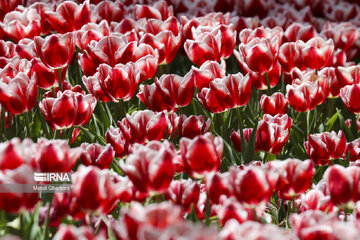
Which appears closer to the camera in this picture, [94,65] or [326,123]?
[94,65]

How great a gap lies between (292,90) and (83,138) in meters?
0.89

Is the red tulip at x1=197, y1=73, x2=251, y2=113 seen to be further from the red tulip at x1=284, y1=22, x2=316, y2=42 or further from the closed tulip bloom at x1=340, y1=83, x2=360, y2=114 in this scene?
the red tulip at x1=284, y1=22, x2=316, y2=42

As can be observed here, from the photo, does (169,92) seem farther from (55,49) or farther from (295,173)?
(295,173)

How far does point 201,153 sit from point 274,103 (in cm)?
85

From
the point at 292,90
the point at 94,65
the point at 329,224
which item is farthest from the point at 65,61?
the point at 329,224

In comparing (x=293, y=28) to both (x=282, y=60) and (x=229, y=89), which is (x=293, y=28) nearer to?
(x=282, y=60)

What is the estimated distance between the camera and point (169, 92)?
1.93m

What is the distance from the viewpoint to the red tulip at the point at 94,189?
1188 millimetres

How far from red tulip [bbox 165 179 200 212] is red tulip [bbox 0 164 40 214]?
340 mm

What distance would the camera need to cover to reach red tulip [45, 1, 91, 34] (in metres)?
2.61

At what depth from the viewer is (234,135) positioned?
6.47 feet

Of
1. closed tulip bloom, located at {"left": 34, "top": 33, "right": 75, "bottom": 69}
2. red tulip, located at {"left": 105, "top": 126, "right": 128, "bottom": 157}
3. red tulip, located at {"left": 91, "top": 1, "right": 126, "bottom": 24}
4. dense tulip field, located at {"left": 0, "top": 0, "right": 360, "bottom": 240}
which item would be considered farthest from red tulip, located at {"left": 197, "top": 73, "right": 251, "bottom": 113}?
red tulip, located at {"left": 91, "top": 1, "right": 126, "bottom": 24}

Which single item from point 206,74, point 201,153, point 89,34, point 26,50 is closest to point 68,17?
point 89,34

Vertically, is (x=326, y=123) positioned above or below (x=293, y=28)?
below
